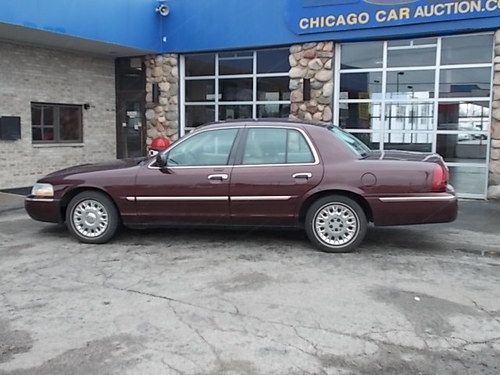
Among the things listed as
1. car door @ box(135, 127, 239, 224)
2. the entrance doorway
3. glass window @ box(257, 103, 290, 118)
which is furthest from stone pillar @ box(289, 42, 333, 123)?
car door @ box(135, 127, 239, 224)

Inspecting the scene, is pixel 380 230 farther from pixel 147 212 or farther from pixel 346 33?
pixel 346 33

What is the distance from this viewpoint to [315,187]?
6.22m

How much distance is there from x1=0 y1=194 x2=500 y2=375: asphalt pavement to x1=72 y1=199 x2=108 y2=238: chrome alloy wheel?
0.28 metres

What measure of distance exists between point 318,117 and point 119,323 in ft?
27.2

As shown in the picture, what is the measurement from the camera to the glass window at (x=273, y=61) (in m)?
12.1

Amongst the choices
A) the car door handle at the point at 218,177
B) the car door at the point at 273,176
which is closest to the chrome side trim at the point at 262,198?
the car door at the point at 273,176

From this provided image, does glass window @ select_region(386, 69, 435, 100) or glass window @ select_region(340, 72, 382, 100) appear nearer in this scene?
glass window @ select_region(386, 69, 435, 100)

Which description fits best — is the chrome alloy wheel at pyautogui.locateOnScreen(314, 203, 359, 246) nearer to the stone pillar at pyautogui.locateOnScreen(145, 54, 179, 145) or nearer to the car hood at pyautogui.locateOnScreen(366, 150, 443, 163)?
the car hood at pyautogui.locateOnScreen(366, 150, 443, 163)

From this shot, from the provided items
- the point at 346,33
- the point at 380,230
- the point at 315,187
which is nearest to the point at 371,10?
the point at 346,33

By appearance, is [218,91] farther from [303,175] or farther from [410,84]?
[303,175]

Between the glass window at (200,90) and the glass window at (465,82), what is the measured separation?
546cm

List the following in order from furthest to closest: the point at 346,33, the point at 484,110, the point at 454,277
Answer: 1. the point at 346,33
2. the point at 484,110
3. the point at 454,277

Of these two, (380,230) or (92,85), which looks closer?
(380,230)

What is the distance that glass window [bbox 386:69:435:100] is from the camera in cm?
1082
